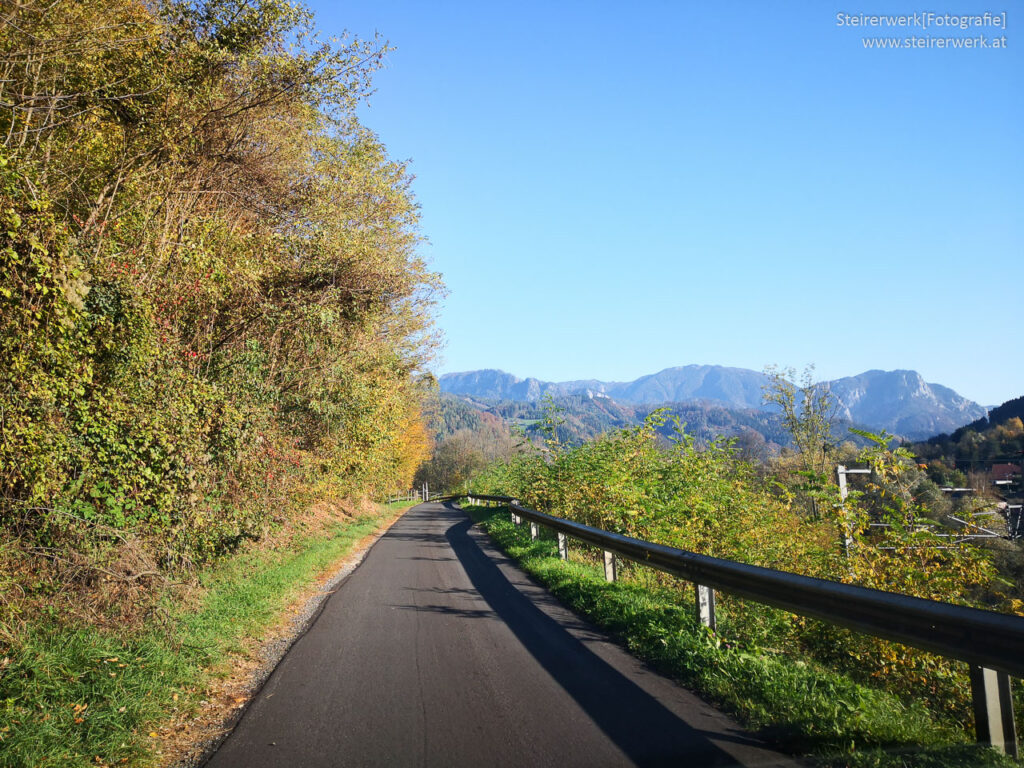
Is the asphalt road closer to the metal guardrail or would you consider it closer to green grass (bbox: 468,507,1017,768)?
green grass (bbox: 468,507,1017,768)

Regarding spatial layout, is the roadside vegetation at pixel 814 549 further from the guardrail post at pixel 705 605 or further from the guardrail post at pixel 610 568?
the guardrail post at pixel 610 568

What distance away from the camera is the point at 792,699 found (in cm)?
422

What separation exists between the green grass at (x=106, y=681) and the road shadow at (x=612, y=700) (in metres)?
2.87

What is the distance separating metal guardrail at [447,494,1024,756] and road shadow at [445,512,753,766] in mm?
1308

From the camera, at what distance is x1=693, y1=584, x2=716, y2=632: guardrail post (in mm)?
5895

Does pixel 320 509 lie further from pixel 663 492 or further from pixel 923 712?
pixel 923 712

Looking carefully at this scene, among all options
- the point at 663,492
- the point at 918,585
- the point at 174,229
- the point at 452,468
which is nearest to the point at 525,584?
the point at 663,492

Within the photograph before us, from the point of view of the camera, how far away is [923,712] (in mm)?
4242

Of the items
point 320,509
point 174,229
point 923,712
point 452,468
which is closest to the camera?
point 923,712

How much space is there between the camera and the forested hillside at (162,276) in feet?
19.6

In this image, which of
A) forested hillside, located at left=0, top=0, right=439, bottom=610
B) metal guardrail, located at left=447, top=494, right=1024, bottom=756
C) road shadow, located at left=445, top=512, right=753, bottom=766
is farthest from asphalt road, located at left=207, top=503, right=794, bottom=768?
forested hillside, located at left=0, top=0, right=439, bottom=610

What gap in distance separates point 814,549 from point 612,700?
14.8ft

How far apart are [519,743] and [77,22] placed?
9.06 m

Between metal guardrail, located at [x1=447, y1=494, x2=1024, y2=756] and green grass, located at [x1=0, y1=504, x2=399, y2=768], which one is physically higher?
metal guardrail, located at [x1=447, y1=494, x2=1024, y2=756]
